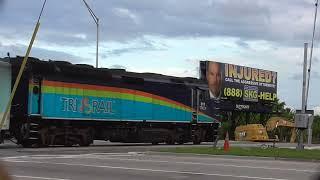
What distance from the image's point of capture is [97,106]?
29547mm

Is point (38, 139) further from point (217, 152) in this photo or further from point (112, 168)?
point (112, 168)

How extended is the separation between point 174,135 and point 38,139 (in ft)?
33.5

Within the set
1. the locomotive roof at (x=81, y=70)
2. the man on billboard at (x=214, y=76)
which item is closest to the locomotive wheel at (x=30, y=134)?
the locomotive roof at (x=81, y=70)

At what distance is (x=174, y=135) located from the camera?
34750 millimetres

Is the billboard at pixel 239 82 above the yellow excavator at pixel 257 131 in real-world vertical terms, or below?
above

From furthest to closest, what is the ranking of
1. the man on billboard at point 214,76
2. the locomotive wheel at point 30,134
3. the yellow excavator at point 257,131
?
the man on billboard at point 214,76 < the yellow excavator at point 257,131 < the locomotive wheel at point 30,134

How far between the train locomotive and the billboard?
430 inches

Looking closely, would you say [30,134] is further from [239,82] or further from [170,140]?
[239,82]

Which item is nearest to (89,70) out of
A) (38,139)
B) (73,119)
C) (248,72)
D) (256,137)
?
(73,119)

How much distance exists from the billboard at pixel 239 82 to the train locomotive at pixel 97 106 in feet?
35.8

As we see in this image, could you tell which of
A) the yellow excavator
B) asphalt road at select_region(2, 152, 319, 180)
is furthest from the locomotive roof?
the yellow excavator

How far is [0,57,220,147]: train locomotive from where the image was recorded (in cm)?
2630

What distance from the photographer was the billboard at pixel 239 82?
49281mm

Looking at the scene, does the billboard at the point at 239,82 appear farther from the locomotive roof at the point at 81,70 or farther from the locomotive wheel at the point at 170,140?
the locomotive roof at the point at 81,70
